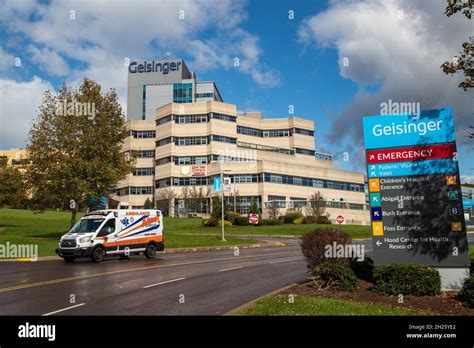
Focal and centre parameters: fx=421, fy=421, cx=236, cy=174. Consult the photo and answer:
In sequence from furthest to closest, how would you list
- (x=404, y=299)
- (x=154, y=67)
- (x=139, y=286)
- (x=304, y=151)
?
1. (x=154, y=67)
2. (x=304, y=151)
3. (x=139, y=286)
4. (x=404, y=299)

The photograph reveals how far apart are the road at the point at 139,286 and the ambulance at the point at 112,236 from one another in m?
1.10

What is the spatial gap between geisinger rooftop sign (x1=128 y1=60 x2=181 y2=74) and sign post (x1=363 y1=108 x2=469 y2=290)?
12119cm

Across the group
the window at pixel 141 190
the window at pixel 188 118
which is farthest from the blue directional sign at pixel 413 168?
the window at pixel 141 190

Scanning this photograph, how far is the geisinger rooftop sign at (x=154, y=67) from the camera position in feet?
416

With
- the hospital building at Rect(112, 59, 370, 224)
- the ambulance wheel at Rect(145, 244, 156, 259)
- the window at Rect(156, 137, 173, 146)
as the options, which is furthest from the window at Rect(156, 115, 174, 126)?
the ambulance wheel at Rect(145, 244, 156, 259)

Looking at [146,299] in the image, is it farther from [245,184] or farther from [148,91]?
[148,91]

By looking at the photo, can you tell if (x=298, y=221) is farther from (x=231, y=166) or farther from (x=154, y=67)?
(x=154, y=67)

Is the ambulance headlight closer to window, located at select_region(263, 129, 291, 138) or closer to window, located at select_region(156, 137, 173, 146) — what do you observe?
window, located at select_region(156, 137, 173, 146)

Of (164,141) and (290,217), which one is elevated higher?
(164,141)

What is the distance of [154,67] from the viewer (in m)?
129

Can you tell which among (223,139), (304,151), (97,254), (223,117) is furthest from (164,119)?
(97,254)

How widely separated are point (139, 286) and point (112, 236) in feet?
28.3
